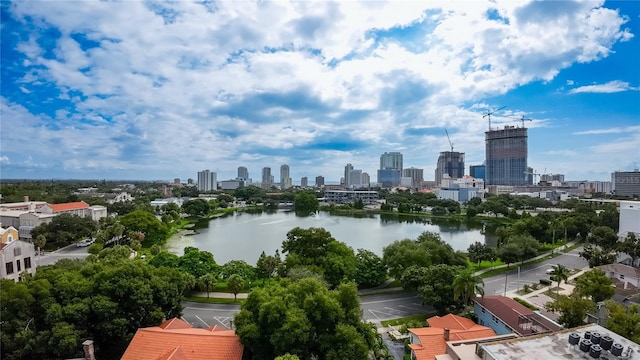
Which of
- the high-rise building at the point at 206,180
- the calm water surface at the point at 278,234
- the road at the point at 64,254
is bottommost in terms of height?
the calm water surface at the point at 278,234

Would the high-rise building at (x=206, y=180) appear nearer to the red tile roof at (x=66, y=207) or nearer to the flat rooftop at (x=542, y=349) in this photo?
the red tile roof at (x=66, y=207)

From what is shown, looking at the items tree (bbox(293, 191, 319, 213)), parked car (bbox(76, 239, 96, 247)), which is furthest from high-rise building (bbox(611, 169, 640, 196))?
parked car (bbox(76, 239, 96, 247))

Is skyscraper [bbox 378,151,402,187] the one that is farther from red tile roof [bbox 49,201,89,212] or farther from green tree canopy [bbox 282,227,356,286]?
green tree canopy [bbox 282,227,356,286]

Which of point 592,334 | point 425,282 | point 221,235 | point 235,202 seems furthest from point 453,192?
point 592,334

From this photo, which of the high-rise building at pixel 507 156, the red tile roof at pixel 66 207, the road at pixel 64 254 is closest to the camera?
the road at pixel 64 254

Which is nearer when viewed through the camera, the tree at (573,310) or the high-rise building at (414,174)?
the tree at (573,310)

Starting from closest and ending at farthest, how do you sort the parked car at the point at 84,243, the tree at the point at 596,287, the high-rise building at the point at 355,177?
1. the tree at the point at 596,287
2. the parked car at the point at 84,243
3. the high-rise building at the point at 355,177

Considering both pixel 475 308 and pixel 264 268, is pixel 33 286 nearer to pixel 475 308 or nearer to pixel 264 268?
pixel 264 268

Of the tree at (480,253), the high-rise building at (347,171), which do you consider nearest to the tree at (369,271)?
the tree at (480,253)
